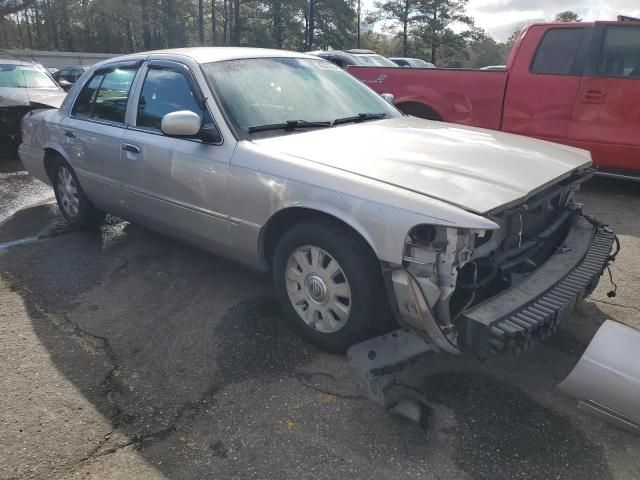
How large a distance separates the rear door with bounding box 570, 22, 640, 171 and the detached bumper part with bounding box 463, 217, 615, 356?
11.1 feet

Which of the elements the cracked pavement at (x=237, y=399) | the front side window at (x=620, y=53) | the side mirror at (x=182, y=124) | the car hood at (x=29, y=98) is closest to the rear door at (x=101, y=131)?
the cracked pavement at (x=237, y=399)

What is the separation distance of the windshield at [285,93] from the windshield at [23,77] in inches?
285

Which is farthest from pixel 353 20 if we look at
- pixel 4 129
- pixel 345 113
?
pixel 345 113

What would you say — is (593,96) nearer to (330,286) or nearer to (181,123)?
(330,286)

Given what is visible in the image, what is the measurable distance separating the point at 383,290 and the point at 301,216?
2.14 ft

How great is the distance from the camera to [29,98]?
8789 mm

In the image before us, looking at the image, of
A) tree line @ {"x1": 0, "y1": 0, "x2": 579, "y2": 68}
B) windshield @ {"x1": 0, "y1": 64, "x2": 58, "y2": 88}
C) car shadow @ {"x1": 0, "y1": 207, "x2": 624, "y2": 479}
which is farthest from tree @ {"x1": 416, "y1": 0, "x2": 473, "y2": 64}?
car shadow @ {"x1": 0, "y1": 207, "x2": 624, "y2": 479}

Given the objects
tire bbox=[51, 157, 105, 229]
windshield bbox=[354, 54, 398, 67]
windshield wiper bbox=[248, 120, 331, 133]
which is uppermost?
windshield bbox=[354, 54, 398, 67]

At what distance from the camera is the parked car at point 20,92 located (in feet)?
28.1

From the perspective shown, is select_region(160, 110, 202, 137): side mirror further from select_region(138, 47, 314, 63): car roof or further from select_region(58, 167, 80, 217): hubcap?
select_region(58, 167, 80, 217): hubcap

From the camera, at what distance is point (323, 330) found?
2.98 metres

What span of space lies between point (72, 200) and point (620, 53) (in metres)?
6.02

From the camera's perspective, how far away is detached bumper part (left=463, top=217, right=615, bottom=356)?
2266mm

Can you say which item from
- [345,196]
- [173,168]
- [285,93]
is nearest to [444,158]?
[345,196]
